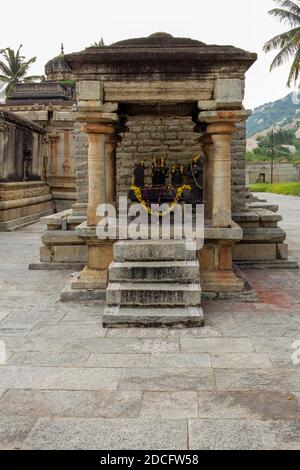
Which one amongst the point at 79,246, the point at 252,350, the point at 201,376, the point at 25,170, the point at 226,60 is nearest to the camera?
the point at 201,376

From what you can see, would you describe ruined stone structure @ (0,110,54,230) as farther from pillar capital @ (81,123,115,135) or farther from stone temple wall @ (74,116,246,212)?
pillar capital @ (81,123,115,135)

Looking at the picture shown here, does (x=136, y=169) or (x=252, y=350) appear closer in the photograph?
(x=252, y=350)

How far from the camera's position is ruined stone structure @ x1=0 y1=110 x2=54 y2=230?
16.4 m

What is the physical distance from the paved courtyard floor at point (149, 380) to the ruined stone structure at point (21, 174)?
10.3 m

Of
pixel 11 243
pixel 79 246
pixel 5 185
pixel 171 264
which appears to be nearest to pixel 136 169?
pixel 79 246

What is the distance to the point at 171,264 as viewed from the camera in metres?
6.41

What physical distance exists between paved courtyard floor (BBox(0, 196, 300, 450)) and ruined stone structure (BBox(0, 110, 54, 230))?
33.8 feet

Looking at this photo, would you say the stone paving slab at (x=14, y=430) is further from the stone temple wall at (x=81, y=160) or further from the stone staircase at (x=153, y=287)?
the stone temple wall at (x=81, y=160)

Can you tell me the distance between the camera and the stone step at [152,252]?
662 cm

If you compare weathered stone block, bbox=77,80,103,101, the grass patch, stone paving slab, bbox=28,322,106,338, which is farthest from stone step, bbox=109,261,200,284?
the grass patch

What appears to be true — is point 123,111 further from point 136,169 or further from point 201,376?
point 201,376

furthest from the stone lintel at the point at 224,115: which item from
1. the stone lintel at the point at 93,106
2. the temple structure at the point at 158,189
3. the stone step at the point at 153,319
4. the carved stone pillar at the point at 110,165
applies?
the stone step at the point at 153,319

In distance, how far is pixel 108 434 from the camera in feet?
10.9

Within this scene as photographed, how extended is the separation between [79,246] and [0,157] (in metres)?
7.77
